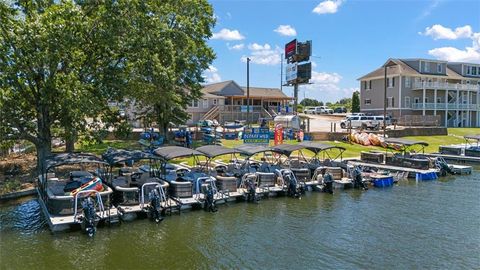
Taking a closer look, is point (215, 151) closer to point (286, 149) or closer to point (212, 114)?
point (286, 149)

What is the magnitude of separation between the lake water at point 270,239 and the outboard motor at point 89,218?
34cm

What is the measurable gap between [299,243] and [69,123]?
16.1 metres

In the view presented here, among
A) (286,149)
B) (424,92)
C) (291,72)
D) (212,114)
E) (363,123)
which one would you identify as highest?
(291,72)

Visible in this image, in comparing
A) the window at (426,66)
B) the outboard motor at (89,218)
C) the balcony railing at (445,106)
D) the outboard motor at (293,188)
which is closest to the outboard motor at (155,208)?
the outboard motor at (89,218)

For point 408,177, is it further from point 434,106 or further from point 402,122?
point 434,106

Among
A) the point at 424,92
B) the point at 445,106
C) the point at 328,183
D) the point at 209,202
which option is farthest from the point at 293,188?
the point at 445,106

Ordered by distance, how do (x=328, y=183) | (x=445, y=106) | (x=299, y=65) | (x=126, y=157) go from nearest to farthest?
1. (x=126, y=157)
2. (x=328, y=183)
3. (x=299, y=65)
4. (x=445, y=106)

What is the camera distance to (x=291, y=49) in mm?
55250

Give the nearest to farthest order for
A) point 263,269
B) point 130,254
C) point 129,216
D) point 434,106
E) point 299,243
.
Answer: point 263,269
point 130,254
point 299,243
point 129,216
point 434,106

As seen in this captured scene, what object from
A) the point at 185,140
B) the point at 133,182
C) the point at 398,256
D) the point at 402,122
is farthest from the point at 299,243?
the point at 402,122

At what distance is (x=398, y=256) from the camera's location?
14680 millimetres

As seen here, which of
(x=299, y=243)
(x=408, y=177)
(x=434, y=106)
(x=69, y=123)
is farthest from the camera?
(x=434, y=106)

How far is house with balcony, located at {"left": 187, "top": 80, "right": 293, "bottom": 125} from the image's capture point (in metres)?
65.9

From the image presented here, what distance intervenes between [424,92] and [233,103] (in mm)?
31789
